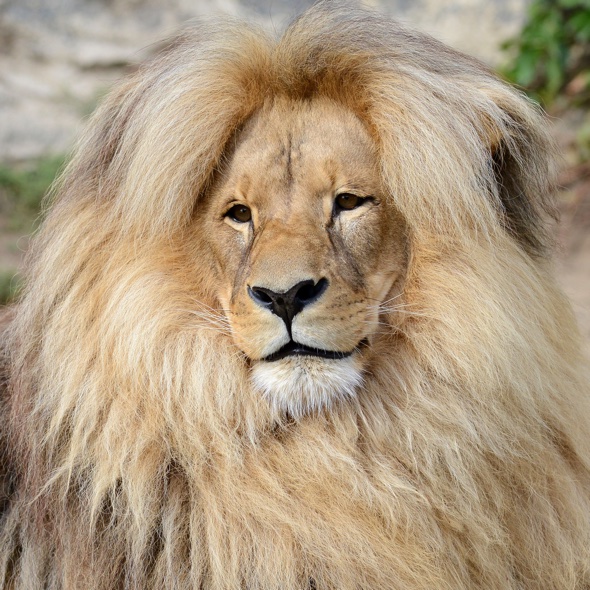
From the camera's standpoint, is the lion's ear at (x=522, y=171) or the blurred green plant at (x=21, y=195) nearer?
the lion's ear at (x=522, y=171)

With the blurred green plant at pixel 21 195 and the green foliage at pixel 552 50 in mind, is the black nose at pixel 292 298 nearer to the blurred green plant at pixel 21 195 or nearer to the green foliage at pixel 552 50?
the blurred green plant at pixel 21 195

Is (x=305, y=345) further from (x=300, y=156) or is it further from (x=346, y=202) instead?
(x=300, y=156)

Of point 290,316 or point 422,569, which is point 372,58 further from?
point 422,569

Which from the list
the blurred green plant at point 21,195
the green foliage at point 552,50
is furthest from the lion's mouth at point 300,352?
the green foliage at point 552,50

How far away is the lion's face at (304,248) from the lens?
6.76 ft

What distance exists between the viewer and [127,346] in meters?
2.25

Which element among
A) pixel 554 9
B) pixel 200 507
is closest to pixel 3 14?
pixel 554 9

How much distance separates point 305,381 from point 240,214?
0.52 meters

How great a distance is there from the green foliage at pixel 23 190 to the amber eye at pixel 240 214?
421cm

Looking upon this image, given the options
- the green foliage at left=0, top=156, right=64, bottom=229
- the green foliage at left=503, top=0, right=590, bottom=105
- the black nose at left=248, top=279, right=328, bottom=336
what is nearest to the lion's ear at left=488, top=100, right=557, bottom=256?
the black nose at left=248, top=279, right=328, bottom=336

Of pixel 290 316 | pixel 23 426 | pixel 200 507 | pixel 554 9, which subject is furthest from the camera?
pixel 554 9

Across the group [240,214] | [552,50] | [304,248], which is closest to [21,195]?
[552,50]

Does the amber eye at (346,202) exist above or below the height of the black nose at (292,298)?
above

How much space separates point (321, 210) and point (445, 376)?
0.53 m
